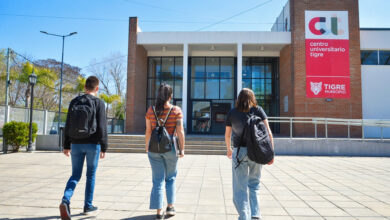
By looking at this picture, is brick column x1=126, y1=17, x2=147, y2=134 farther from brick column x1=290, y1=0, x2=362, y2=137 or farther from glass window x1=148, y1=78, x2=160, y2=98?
brick column x1=290, y1=0, x2=362, y2=137

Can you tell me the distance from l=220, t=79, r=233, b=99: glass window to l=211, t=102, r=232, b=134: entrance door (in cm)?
63

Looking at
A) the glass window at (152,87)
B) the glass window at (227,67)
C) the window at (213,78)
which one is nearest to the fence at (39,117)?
the glass window at (152,87)

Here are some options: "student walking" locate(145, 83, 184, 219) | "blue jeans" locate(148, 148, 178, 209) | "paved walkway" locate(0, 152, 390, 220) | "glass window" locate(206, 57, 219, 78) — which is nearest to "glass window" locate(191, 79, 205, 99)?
"glass window" locate(206, 57, 219, 78)

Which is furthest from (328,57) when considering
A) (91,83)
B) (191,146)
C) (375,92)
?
(91,83)

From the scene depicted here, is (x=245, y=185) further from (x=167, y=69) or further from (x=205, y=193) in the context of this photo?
(x=167, y=69)

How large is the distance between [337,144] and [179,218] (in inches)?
390

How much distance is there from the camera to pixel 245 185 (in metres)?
2.76

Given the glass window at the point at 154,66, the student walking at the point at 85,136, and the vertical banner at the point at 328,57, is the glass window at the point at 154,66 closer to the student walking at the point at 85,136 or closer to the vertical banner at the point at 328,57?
the vertical banner at the point at 328,57

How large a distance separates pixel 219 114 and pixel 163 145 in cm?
1463

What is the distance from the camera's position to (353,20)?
14406mm

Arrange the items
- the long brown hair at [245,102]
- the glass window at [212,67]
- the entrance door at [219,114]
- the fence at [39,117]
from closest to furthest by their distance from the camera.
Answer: the long brown hair at [245,102], the fence at [39,117], the entrance door at [219,114], the glass window at [212,67]

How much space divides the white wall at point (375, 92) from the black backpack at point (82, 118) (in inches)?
643

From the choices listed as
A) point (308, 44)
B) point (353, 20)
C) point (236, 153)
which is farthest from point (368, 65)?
point (236, 153)

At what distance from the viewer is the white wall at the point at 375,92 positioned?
48.2ft
